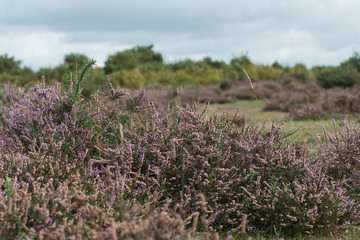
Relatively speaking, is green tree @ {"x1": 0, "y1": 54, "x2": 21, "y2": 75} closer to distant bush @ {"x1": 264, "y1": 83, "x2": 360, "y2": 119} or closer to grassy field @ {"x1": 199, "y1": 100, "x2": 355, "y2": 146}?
grassy field @ {"x1": 199, "y1": 100, "x2": 355, "y2": 146}

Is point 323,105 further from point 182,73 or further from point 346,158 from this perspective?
point 182,73

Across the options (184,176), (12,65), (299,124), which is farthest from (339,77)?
(12,65)

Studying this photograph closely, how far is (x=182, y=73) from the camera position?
27.3 metres

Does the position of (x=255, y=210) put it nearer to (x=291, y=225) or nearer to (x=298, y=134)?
(x=291, y=225)

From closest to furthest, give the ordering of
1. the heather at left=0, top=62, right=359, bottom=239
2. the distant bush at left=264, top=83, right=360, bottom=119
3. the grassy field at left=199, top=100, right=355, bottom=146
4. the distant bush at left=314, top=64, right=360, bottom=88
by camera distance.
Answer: the heather at left=0, top=62, right=359, bottom=239, the grassy field at left=199, top=100, right=355, bottom=146, the distant bush at left=264, top=83, right=360, bottom=119, the distant bush at left=314, top=64, right=360, bottom=88

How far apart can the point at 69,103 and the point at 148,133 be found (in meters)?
1.06

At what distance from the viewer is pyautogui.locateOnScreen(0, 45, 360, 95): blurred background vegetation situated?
61.1 feet

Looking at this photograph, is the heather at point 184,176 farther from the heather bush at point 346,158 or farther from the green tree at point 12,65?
the green tree at point 12,65

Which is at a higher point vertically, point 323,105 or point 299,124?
point 323,105

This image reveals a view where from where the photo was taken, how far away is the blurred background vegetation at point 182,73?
18.6 m

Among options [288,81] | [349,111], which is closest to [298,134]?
[349,111]

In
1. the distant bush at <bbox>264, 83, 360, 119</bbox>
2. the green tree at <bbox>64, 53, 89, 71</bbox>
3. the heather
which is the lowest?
the heather

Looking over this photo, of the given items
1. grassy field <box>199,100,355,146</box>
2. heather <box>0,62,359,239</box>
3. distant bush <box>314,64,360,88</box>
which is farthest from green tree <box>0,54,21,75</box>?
heather <box>0,62,359,239</box>

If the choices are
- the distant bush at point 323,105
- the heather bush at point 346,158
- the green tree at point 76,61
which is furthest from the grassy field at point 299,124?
the green tree at point 76,61
